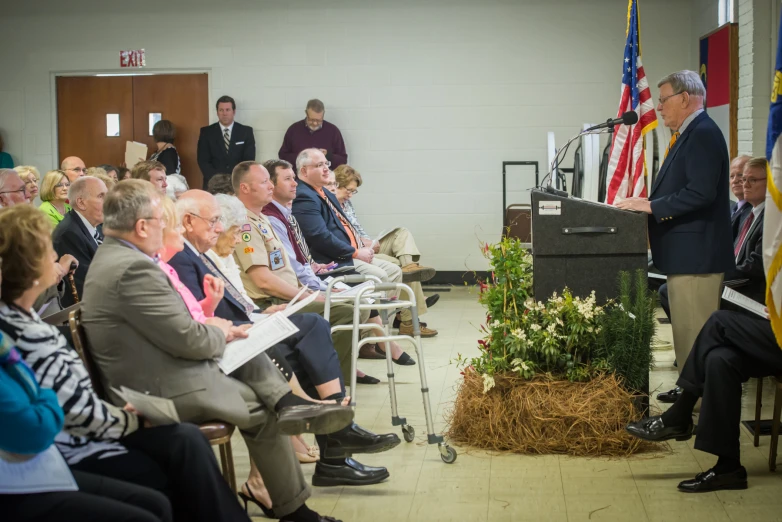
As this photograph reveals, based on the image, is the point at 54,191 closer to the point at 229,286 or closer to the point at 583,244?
the point at 229,286

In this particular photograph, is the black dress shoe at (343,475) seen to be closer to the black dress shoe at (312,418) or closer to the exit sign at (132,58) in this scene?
the black dress shoe at (312,418)

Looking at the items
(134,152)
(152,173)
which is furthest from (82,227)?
(134,152)

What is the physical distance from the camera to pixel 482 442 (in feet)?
13.3

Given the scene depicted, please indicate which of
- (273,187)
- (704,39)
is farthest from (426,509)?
(704,39)

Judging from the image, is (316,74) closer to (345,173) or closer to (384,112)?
(384,112)

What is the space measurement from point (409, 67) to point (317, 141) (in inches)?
47.3

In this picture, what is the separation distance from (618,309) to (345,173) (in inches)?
122

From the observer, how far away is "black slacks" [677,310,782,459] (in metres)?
3.47

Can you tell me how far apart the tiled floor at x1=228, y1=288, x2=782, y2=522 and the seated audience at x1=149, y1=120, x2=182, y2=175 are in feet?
18.9

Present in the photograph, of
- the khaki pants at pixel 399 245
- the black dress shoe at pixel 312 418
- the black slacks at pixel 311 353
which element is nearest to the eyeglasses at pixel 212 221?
the black slacks at pixel 311 353

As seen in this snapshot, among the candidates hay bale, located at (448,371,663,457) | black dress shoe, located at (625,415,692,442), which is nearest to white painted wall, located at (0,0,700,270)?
hay bale, located at (448,371,663,457)

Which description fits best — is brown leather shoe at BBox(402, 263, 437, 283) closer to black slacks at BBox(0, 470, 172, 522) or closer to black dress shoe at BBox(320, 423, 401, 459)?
black dress shoe at BBox(320, 423, 401, 459)

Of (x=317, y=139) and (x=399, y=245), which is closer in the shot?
(x=399, y=245)

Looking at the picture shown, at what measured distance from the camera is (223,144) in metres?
9.52
